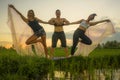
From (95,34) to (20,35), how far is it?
3.53ft

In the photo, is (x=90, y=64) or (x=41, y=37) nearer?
(x=90, y=64)

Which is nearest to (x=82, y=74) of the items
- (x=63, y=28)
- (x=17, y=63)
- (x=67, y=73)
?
(x=67, y=73)

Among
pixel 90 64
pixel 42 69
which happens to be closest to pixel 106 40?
pixel 90 64

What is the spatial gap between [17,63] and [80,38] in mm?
1479

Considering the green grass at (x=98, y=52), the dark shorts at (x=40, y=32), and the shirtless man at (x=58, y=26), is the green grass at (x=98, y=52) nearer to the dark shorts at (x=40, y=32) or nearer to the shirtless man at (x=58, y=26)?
the shirtless man at (x=58, y=26)

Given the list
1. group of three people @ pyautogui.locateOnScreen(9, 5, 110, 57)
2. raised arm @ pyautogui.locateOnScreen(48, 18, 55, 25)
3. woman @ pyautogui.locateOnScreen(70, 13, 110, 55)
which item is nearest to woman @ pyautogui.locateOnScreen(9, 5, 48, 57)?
group of three people @ pyautogui.locateOnScreen(9, 5, 110, 57)

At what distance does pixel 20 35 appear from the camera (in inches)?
329

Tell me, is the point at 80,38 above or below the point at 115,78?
above

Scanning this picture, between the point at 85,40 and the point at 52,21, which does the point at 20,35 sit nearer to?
the point at 52,21

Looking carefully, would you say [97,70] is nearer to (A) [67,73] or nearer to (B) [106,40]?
(A) [67,73]

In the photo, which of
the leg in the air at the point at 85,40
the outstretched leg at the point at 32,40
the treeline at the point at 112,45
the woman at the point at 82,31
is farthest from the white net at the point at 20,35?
the treeline at the point at 112,45

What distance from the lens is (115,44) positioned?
8.46 metres

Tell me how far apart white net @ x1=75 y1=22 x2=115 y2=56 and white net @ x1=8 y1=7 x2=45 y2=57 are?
0.57m

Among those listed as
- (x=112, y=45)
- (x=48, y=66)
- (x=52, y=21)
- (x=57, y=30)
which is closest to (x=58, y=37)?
(x=57, y=30)
